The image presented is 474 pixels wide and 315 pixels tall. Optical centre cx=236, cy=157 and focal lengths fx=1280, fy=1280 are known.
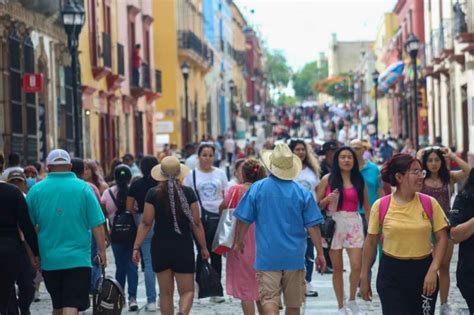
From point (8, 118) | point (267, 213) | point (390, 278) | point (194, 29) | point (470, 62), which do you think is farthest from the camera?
point (194, 29)

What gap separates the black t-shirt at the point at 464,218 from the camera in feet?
29.4

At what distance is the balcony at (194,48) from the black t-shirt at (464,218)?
46609mm

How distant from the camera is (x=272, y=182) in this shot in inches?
404

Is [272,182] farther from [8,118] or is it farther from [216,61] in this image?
[216,61]

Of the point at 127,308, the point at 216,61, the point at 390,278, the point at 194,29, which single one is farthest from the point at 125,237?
the point at 216,61

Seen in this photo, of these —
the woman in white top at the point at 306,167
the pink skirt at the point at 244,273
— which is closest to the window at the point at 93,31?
the woman in white top at the point at 306,167

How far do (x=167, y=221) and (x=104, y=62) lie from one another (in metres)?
25.7

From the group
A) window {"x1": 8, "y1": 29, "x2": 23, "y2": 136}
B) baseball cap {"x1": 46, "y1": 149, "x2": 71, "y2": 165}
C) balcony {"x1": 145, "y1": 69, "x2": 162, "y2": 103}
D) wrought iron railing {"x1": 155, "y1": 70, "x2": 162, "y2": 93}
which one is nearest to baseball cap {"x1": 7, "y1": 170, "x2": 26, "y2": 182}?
baseball cap {"x1": 46, "y1": 149, "x2": 71, "y2": 165}

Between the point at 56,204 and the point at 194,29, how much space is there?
51474 mm

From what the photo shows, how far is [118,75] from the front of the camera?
39.5 meters

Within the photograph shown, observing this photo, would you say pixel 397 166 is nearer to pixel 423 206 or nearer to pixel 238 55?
pixel 423 206

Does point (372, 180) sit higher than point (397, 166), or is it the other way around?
point (397, 166)

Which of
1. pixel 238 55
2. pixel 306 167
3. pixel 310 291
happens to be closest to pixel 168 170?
pixel 310 291

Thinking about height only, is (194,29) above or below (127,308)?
above
